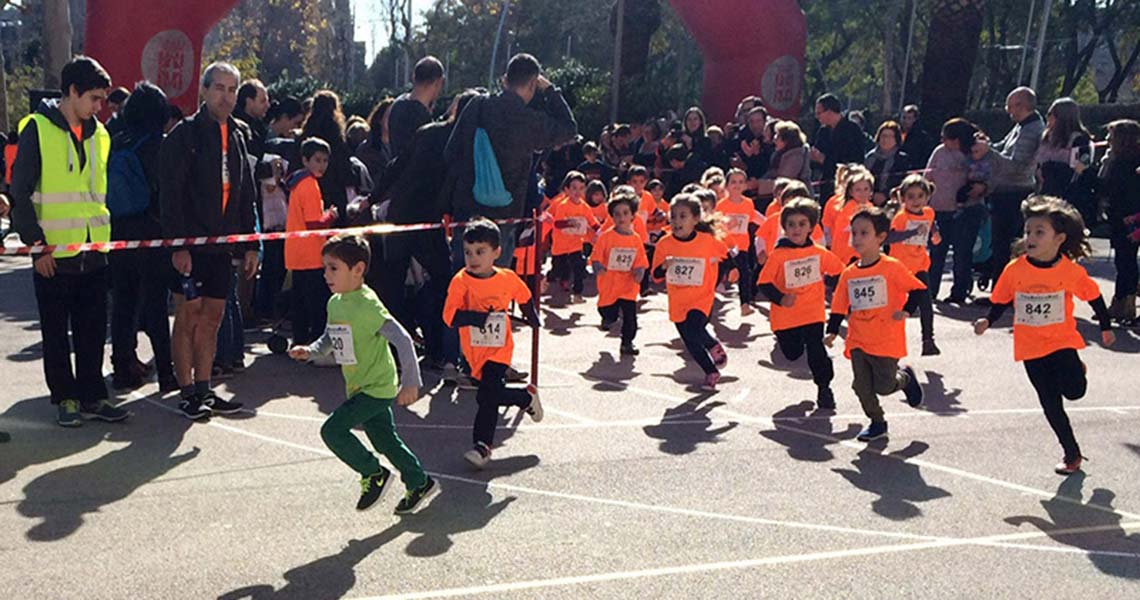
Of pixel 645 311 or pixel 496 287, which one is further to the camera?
pixel 645 311

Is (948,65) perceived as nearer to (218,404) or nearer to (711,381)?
(711,381)

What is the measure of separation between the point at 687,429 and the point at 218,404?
9.53 feet

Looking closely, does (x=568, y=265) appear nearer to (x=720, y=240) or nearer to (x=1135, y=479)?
(x=720, y=240)

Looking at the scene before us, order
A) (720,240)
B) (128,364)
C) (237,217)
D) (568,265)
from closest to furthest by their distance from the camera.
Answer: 1. (237,217)
2. (128,364)
3. (720,240)
4. (568,265)

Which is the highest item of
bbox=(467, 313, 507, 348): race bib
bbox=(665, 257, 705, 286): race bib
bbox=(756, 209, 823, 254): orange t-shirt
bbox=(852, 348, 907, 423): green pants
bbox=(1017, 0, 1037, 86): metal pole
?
bbox=(1017, 0, 1037, 86): metal pole

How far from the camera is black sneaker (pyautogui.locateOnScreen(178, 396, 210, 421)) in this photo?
7.48 meters

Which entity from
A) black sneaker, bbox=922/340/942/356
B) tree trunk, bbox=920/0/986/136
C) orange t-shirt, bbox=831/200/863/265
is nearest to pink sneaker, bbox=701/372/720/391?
black sneaker, bbox=922/340/942/356

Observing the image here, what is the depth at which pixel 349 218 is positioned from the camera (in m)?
9.50

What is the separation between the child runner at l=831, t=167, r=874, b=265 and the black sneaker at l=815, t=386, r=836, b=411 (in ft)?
8.99

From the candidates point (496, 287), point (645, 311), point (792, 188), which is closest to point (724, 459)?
point (496, 287)

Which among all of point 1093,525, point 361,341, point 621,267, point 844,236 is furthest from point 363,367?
point 844,236

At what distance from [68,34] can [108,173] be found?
16755 millimetres

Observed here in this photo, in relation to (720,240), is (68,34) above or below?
above

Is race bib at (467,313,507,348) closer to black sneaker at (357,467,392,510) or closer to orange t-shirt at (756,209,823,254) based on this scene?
black sneaker at (357,467,392,510)
